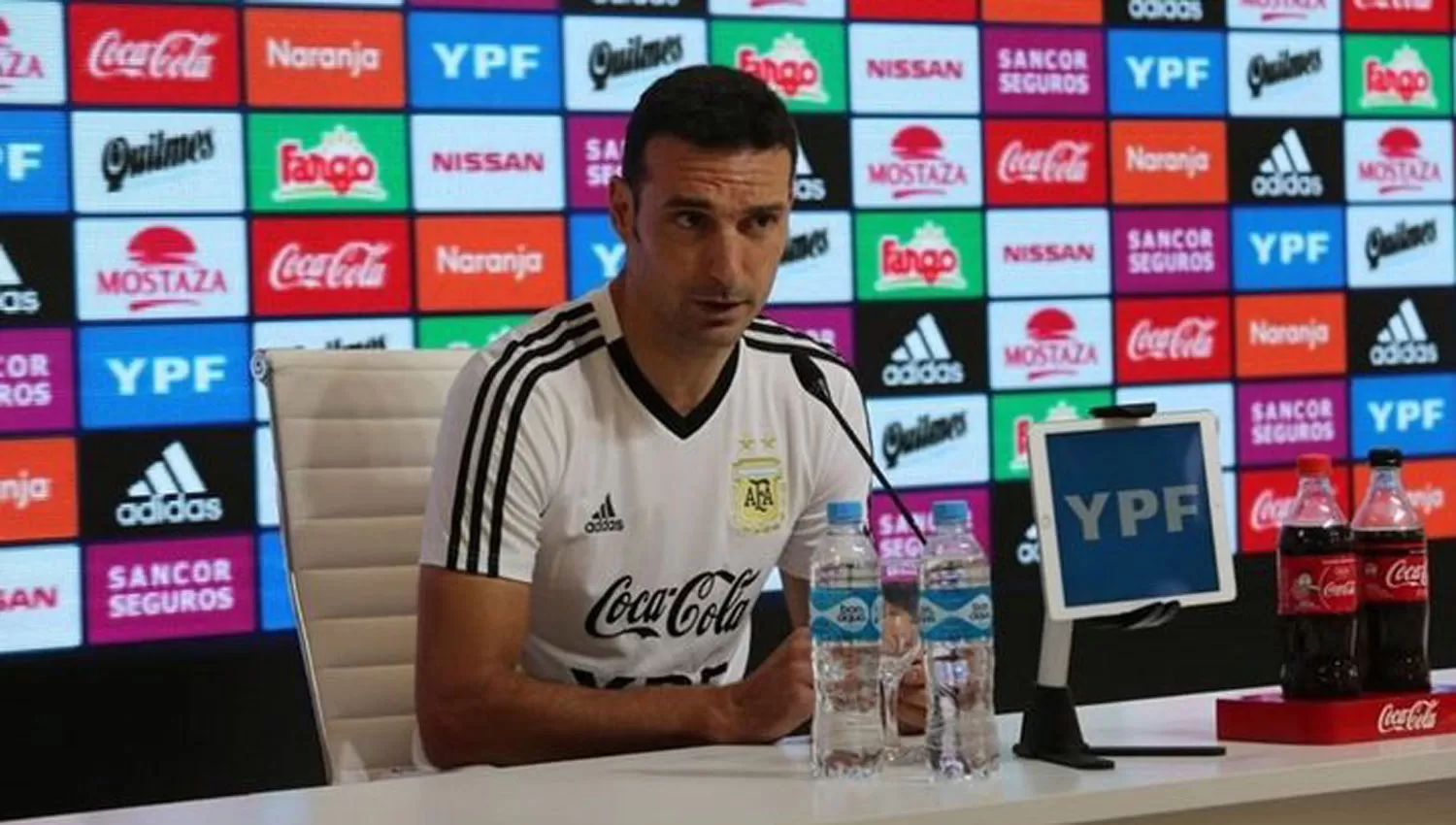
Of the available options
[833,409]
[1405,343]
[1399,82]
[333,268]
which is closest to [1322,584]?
[833,409]

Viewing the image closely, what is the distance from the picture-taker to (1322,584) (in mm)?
2129

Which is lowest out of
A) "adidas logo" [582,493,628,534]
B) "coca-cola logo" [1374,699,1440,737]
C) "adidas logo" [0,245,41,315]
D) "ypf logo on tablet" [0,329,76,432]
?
"coca-cola logo" [1374,699,1440,737]

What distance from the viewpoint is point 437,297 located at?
391 cm

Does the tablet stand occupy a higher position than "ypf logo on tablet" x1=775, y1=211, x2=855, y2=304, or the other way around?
"ypf logo on tablet" x1=775, y1=211, x2=855, y2=304

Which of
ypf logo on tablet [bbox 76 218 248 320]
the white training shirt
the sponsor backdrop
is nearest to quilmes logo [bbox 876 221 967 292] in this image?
the sponsor backdrop

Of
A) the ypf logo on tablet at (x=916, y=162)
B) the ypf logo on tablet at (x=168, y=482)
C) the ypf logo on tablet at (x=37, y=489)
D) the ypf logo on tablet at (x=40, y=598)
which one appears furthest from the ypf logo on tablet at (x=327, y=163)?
the ypf logo on tablet at (x=916, y=162)

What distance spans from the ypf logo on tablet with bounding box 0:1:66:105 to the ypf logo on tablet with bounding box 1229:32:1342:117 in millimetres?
2374

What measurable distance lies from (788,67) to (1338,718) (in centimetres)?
234

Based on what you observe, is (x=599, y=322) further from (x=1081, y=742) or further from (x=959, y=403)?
(x=959, y=403)

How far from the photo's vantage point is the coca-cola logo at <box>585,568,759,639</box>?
2525 mm

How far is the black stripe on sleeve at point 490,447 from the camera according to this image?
2369 mm

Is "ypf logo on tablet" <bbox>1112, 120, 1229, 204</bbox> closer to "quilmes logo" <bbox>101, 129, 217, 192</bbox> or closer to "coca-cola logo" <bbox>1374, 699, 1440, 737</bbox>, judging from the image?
"quilmes logo" <bbox>101, 129, 217, 192</bbox>

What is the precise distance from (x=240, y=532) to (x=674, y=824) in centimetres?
219

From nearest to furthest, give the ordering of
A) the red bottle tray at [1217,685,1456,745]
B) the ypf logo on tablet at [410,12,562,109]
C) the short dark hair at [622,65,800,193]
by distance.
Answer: the red bottle tray at [1217,685,1456,745] < the short dark hair at [622,65,800,193] < the ypf logo on tablet at [410,12,562,109]
